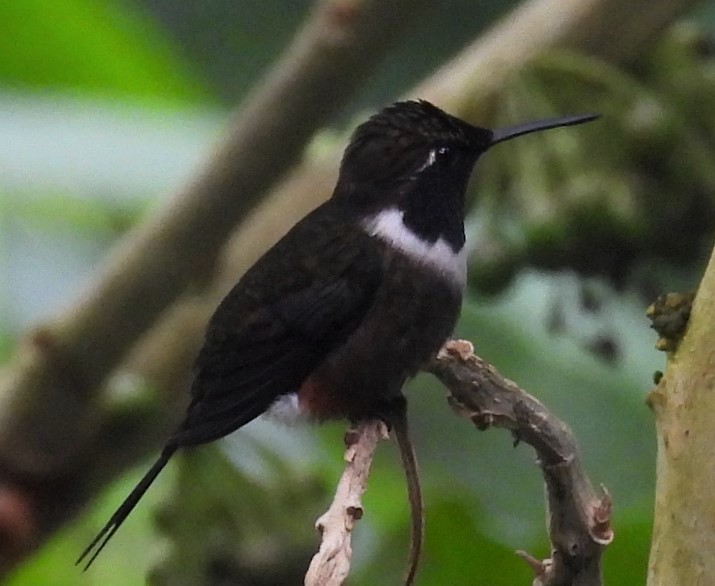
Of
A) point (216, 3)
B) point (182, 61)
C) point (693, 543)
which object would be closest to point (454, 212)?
point (693, 543)

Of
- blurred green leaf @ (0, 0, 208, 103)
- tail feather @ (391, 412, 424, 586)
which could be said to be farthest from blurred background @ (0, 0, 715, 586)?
tail feather @ (391, 412, 424, 586)

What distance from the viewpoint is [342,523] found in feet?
1.82

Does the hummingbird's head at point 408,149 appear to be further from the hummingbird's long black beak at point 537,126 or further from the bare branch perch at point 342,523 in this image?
the bare branch perch at point 342,523

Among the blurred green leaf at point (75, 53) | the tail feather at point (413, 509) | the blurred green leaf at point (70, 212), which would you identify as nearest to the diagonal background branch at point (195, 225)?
the tail feather at point (413, 509)

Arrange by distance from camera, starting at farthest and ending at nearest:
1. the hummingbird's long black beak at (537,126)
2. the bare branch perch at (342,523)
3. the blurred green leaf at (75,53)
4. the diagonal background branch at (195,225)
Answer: the blurred green leaf at (75,53)
the diagonal background branch at (195,225)
the hummingbird's long black beak at (537,126)
the bare branch perch at (342,523)

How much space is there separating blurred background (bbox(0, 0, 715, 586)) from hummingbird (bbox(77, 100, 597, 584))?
0.21ft

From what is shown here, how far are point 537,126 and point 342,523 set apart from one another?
346 millimetres

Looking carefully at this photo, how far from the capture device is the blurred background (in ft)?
2.80

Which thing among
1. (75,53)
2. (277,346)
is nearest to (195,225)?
(277,346)

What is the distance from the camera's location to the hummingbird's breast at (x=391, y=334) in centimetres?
80

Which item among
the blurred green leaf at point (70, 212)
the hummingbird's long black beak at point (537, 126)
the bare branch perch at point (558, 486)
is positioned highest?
the hummingbird's long black beak at point (537, 126)

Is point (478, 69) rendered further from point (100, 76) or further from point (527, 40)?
point (100, 76)

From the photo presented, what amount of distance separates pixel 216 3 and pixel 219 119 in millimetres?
404

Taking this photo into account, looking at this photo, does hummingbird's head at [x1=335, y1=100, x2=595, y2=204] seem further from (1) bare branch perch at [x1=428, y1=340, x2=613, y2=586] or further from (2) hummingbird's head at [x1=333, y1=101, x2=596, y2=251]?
(1) bare branch perch at [x1=428, y1=340, x2=613, y2=586]
